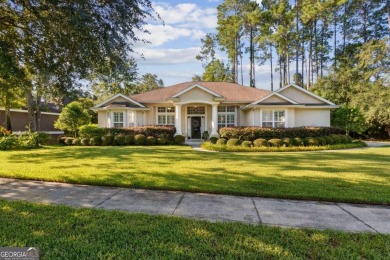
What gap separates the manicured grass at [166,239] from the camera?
10.2 feet

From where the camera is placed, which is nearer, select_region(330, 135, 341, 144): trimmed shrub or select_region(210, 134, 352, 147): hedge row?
select_region(210, 134, 352, 147): hedge row

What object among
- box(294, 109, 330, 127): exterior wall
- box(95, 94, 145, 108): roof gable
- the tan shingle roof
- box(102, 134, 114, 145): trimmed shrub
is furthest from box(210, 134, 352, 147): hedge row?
box(95, 94, 145, 108): roof gable

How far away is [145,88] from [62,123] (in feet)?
116

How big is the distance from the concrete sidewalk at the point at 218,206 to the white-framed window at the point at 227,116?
17488mm

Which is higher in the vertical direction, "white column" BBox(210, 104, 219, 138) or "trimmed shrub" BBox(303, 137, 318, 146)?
"white column" BBox(210, 104, 219, 138)

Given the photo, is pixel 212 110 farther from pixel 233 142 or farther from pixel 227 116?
pixel 233 142

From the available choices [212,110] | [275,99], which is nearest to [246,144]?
[212,110]

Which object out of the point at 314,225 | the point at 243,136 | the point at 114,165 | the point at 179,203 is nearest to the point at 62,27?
the point at 114,165

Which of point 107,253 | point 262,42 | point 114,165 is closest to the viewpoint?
point 107,253

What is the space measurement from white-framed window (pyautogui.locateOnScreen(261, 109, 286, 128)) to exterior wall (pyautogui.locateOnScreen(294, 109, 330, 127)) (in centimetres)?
225

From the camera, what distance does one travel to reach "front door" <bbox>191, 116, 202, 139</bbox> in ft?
77.7

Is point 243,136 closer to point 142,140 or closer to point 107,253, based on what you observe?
point 142,140

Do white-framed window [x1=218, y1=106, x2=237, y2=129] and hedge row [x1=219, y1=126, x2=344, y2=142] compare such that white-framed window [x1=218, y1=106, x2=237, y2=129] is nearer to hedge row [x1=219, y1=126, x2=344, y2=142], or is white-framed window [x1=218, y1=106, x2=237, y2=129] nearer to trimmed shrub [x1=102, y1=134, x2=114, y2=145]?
hedge row [x1=219, y1=126, x2=344, y2=142]

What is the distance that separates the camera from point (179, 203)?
5.32 meters
